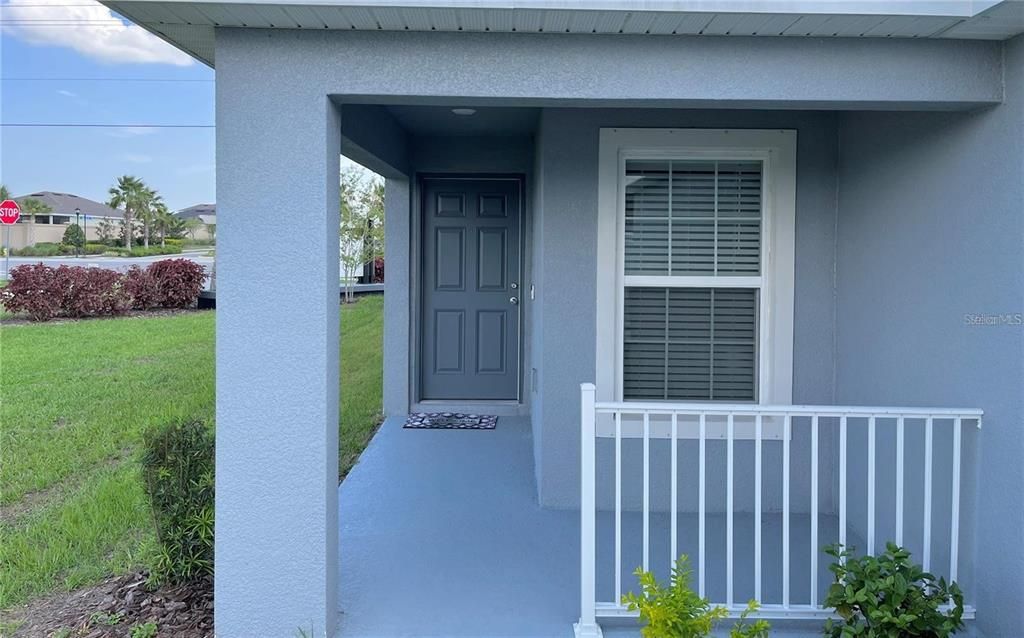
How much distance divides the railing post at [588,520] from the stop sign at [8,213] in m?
17.8

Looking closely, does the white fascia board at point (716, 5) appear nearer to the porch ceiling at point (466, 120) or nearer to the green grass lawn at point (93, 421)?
the porch ceiling at point (466, 120)

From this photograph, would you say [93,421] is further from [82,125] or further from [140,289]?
[82,125]

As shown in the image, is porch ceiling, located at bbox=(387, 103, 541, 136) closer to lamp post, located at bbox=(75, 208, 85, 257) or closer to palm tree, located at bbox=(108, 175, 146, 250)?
lamp post, located at bbox=(75, 208, 85, 257)

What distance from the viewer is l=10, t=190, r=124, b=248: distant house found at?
1973cm

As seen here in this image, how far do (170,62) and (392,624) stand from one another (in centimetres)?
2373

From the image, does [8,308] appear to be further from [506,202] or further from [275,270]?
[275,270]

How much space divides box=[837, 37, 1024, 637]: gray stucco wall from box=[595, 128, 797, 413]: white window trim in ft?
1.20

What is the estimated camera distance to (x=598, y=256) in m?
4.52

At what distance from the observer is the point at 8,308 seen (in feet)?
44.2

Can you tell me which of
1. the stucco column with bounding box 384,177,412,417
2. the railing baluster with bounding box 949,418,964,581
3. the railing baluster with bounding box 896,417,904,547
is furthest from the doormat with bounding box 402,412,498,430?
the railing baluster with bounding box 949,418,964,581

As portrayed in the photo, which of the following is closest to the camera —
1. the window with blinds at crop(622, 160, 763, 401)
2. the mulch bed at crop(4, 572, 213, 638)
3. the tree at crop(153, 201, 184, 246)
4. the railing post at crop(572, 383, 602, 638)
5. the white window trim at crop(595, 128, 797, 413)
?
the railing post at crop(572, 383, 602, 638)

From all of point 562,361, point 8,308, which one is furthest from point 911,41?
point 8,308

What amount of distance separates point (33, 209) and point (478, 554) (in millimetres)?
22043

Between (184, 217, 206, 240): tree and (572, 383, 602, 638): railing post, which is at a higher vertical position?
(184, 217, 206, 240): tree
